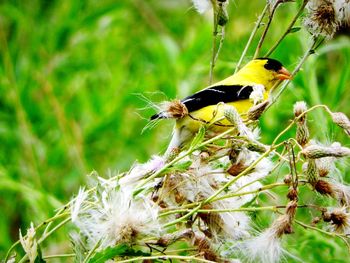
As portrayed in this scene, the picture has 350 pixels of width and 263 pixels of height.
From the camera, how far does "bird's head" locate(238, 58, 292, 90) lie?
231 centimetres

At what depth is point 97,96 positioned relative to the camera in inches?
136

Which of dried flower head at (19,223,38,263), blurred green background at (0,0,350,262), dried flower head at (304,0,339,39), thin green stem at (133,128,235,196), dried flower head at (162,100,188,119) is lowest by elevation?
blurred green background at (0,0,350,262)

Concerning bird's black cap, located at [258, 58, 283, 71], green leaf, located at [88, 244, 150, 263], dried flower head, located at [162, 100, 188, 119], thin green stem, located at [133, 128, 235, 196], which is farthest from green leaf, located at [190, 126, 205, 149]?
bird's black cap, located at [258, 58, 283, 71]

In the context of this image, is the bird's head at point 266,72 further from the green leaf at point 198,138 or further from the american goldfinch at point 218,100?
the green leaf at point 198,138

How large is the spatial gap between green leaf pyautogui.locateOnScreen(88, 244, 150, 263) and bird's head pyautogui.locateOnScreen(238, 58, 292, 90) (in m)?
1.00

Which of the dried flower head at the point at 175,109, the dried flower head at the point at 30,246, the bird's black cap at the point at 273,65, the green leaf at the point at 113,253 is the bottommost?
the bird's black cap at the point at 273,65

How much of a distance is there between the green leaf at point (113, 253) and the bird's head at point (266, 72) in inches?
39.3

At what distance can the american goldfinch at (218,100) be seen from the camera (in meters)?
1.69

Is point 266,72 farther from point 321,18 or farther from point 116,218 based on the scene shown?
point 116,218

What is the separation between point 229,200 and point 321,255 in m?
0.81

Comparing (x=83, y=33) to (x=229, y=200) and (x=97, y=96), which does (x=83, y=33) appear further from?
(x=229, y=200)

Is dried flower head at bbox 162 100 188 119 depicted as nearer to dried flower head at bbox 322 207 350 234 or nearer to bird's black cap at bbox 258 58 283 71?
dried flower head at bbox 322 207 350 234

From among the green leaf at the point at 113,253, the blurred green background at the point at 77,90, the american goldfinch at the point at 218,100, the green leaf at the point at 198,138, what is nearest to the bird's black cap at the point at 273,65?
the american goldfinch at the point at 218,100

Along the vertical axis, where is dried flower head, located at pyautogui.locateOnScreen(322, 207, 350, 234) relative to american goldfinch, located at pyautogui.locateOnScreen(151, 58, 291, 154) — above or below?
below
